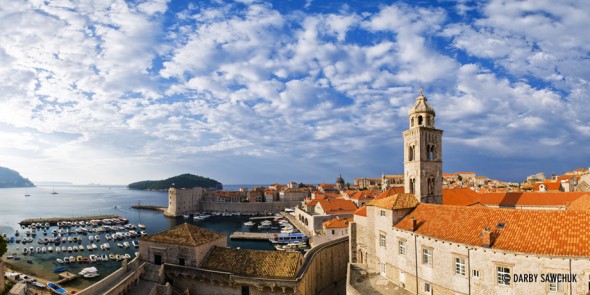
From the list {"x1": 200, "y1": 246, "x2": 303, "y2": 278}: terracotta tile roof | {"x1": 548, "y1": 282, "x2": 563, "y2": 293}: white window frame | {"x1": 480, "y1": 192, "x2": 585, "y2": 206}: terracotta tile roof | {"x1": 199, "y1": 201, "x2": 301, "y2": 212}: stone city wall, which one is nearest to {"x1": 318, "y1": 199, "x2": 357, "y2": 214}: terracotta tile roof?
{"x1": 480, "y1": 192, "x2": 585, "y2": 206}: terracotta tile roof

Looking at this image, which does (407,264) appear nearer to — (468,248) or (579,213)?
(468,248)

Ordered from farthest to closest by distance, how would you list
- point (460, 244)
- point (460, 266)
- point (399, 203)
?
point (399, 203), point (460, 266), point (460, 244)

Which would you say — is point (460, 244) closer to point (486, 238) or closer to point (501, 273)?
point (486, 238)

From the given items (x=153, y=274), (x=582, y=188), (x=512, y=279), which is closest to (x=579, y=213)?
(x=512, y=279)

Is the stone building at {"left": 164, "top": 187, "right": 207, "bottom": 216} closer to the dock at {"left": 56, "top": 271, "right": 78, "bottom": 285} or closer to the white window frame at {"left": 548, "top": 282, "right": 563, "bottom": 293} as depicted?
the dock at {"left": 56, "top": 271, "right": 78, "bottom": 285}

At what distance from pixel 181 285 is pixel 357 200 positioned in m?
51.1

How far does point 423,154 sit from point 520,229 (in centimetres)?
1230

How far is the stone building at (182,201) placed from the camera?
92.3 m

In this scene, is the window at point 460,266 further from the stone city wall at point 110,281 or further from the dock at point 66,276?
the dock at point 66,276

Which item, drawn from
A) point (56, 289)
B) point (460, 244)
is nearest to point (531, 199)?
point (460, 244)

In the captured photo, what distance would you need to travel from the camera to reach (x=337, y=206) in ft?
199

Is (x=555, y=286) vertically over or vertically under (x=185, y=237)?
over

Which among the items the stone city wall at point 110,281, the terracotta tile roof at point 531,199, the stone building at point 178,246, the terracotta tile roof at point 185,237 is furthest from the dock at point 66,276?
the terracotta tile roof at point 531,199

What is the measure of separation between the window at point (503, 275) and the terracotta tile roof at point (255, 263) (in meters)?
11.7
